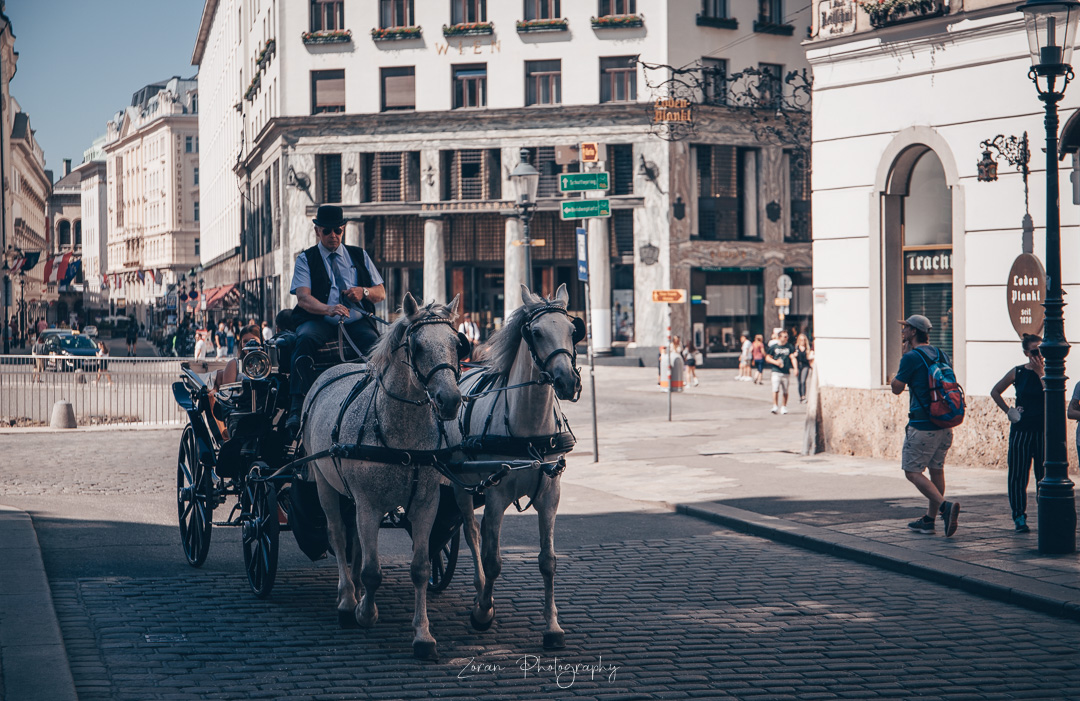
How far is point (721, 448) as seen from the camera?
61.4 feet

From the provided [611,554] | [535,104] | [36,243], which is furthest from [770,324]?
[36,243]

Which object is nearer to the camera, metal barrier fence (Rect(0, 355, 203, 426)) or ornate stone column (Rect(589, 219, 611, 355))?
metal barrier fence (Rect(0, 355, 203, 426))

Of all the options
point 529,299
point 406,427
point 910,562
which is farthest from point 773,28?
point 406,427

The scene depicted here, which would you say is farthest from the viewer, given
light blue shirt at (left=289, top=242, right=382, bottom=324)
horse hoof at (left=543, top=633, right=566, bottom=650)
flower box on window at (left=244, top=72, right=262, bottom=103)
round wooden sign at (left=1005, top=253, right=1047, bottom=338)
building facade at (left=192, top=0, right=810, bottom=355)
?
flower box on window at (left=244, top=72, right=262, bottom=103)

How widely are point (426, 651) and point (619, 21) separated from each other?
40610 millimetres

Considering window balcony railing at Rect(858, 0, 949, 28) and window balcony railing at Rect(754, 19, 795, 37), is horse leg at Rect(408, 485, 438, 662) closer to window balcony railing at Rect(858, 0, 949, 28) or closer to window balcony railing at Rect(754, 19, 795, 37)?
window balcony railing at Rect(858, 0, 949, 28)

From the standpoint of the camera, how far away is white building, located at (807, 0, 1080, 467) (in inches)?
578

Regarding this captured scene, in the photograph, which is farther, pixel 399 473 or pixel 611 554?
pixel 611 554

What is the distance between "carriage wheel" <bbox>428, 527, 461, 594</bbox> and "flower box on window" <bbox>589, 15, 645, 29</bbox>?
127 feet

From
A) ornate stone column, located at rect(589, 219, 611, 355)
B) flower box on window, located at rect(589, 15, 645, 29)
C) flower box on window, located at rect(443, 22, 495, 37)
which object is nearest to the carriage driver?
ornate stone column, located at rect(589, 219, 611, 355)

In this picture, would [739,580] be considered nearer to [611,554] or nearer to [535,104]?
[611,554]

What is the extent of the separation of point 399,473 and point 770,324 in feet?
131

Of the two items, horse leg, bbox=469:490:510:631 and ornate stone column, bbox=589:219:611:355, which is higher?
ornate stone column, bbox=589:219:611:355

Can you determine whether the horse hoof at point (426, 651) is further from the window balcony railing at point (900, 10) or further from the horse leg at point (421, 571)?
the window balcony railing at point (900, 10)
